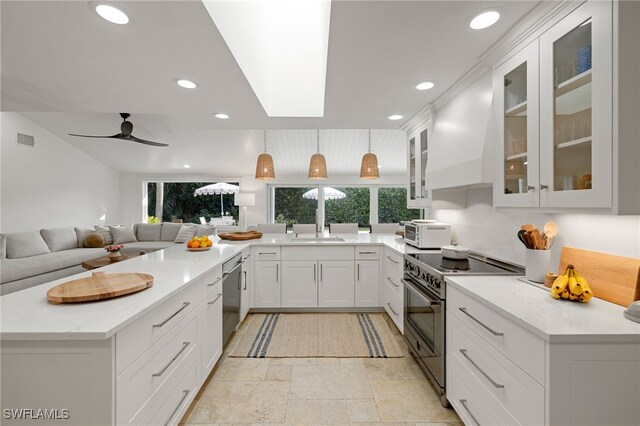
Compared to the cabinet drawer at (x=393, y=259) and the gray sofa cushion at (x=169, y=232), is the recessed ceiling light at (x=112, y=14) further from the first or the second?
the gray sofa cushion at (x=169, y=232)

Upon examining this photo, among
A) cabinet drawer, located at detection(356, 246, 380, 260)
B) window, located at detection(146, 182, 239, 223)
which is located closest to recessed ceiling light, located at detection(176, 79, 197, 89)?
cabinet drawer, located at detection(356, 246, 380, 260)

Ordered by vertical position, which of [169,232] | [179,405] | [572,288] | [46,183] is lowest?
[179,405]

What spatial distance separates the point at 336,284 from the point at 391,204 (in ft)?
16.7

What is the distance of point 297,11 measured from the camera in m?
2.16

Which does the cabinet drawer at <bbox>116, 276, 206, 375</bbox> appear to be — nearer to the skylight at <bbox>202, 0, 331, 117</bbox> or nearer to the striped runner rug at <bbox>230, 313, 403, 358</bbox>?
the striped runner rug at <bbox>230, 313, 403, 358</bbox>

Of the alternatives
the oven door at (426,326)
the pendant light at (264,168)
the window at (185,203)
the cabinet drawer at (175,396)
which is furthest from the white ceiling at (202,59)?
the window at (185,203)

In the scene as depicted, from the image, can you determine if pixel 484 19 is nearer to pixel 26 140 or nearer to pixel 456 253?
pixel 456 253

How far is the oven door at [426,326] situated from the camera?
5.98 feet

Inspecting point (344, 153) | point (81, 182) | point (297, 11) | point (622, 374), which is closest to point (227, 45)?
point (297, 11)

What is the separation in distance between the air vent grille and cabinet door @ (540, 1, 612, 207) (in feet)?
26.1

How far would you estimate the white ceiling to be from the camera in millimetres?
1479

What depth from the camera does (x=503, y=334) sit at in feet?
4.06

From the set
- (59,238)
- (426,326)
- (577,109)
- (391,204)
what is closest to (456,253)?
(426,326)

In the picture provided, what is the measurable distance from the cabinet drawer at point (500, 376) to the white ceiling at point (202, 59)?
5.39 feet
